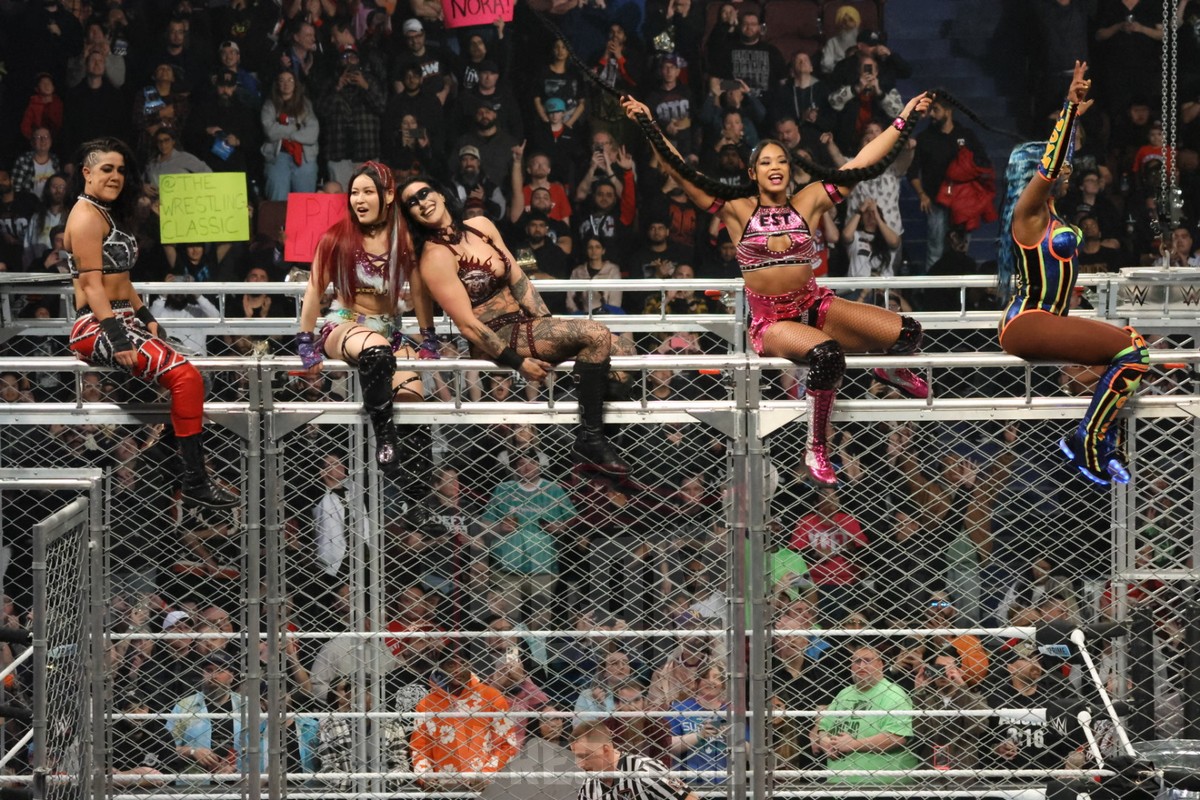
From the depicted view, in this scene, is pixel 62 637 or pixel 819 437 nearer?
pixel 62 637

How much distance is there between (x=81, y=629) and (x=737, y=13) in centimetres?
654

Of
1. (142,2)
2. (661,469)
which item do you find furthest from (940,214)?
(142,2)

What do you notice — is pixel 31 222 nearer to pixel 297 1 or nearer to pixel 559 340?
pixel 297 1

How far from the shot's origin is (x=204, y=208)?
8.70 meters

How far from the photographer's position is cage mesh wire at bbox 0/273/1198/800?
486 centimetres

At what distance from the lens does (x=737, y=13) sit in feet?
32.5

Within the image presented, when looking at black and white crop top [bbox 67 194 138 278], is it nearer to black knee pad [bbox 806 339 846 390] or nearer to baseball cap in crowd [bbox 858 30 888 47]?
black knee pad [bbox 806 339 846 390]

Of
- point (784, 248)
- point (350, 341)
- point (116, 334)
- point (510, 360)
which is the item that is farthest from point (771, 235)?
point (116, 334)

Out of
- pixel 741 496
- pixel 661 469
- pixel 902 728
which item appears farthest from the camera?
pixel 661 469

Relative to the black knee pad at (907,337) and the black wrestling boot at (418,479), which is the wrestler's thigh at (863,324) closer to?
the black knee pad at (907,337)

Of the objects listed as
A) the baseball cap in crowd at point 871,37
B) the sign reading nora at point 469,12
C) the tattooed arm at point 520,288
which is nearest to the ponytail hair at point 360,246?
the tattooed arm at point 520,288

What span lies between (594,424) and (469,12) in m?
4.70

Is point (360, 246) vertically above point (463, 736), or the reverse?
point (360, 246)

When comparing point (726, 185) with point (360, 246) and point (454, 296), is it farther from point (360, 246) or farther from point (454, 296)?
point (360, 246)
